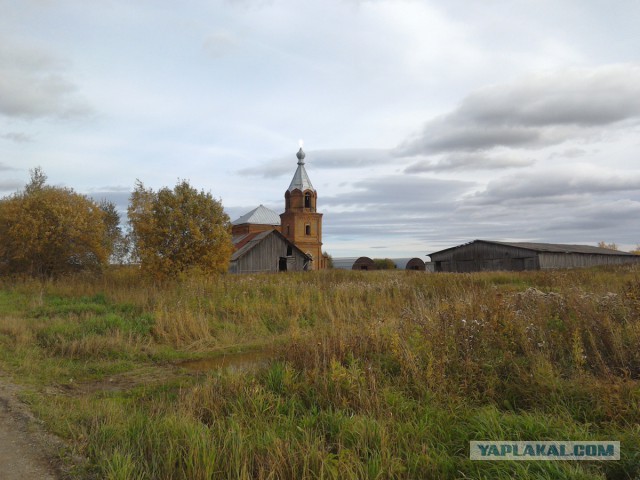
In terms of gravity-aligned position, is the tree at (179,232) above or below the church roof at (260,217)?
below

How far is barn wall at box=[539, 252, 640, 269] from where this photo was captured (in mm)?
38031

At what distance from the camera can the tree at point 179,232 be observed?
725 inches

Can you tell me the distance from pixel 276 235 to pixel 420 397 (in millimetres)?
36153

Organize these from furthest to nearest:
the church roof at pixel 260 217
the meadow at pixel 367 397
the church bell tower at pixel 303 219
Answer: the church roof at pixel 260 217 < the church bell tower at pixel 303 219 < the meadow at pixel 367 397

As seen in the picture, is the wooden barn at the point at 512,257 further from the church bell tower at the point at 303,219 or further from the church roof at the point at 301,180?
the church roof at the point at 301,180

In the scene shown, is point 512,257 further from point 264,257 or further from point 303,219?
point 303,219

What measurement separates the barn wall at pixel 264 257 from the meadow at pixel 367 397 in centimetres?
2828

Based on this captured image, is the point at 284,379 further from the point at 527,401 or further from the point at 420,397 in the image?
the point at 527,401

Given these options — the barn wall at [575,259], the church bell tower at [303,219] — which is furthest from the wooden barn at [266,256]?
the barn wall at [575,259]

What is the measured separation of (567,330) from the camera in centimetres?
→ 625

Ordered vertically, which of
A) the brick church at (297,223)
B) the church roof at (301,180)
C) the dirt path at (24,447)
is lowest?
the dirt path at (24,447)

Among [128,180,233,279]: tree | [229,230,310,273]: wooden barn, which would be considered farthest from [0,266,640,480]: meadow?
[229,230,310,273]: wooden barn

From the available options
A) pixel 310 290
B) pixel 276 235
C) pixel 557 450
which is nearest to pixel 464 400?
pixel 557 450

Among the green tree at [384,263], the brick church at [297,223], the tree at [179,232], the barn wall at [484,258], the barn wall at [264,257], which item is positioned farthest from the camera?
the green tree at [384,263]
